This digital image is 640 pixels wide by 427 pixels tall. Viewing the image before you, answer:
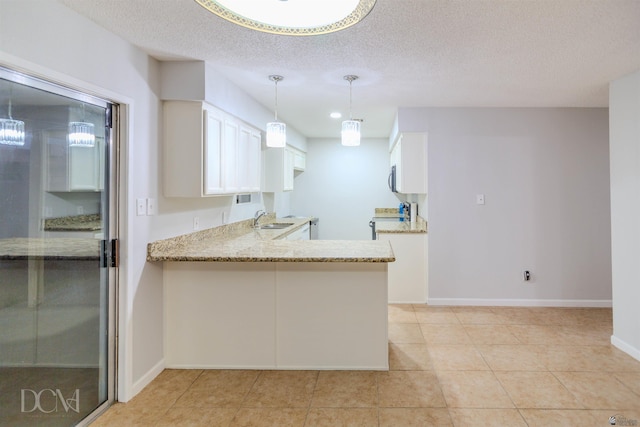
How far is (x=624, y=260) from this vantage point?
315 centimetres

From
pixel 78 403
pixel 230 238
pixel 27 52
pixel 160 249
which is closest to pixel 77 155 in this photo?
pixel 27 52

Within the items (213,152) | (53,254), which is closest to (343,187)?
(213,152)

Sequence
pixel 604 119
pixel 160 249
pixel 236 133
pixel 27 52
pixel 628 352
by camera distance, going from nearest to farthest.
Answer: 1. pixel 27 52
2. pixel 160 249
3. pixel 628 352
4. pixel 236 133
5. pixel 604 119

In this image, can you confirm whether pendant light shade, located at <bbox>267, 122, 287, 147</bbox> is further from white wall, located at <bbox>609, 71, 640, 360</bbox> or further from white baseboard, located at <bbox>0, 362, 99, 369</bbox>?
white wall, located at <bbox>609, 71, 640, 360</bbox>

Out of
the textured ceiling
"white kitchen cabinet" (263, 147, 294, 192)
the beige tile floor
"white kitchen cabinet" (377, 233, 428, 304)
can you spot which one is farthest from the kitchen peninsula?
"white kitchen cabinet" (263, 147, 294, 192)

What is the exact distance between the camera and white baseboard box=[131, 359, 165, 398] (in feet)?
8.21

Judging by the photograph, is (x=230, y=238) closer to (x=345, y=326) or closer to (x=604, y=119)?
(x=345, y=326)

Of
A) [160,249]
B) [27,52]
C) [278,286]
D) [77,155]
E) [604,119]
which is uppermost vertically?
[604,119]

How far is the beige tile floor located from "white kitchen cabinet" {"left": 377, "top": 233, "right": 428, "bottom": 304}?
3.57 ft

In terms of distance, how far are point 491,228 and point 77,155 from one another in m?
4.03

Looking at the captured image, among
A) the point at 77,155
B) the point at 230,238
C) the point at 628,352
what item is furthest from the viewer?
the point at 230,238

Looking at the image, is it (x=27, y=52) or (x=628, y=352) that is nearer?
(x=27, y=52)

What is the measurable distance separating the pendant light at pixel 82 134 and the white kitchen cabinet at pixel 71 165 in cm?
2

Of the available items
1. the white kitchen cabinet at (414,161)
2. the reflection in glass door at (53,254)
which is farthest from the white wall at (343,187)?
the reflection in glass door at (53,254)
